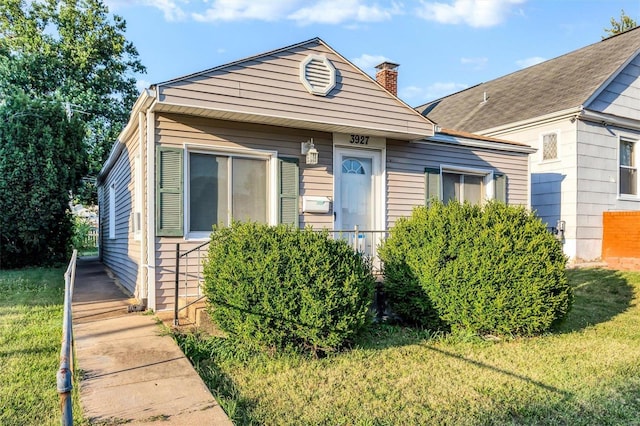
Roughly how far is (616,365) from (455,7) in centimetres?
1040

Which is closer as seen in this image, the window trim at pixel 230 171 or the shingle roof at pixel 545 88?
the window trim at pixel 230 171

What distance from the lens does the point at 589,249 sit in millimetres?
11336

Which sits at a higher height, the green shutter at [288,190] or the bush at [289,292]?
the green shutter at [288,190]

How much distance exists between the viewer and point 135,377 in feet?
Result: 11.9

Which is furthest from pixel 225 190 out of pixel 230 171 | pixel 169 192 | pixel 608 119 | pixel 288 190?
pixel 608 119

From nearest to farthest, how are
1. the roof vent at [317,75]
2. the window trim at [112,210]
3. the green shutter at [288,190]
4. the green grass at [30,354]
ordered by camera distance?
1. the green grass at [30,354]
2. the roof vent at [317,75]
3. the green shutter at [288,190]
4. the window trim at [112,210]

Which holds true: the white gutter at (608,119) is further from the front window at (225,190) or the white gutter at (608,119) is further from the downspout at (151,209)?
the downspout at (151,209)

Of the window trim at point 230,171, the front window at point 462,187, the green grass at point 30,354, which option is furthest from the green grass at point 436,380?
the front window at point 462,187

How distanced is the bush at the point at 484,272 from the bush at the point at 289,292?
1201mm

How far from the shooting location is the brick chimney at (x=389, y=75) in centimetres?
1072

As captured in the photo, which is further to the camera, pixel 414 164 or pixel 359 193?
pixel 414 164

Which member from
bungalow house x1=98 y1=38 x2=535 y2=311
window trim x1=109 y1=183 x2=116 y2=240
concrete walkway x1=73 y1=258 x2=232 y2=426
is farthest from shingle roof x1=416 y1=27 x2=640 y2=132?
concrete walkway x1=73 y1=258 x2=232 y2=426

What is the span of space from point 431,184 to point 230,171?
3.76m

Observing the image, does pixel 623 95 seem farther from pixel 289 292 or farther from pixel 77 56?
pixel 77 56
